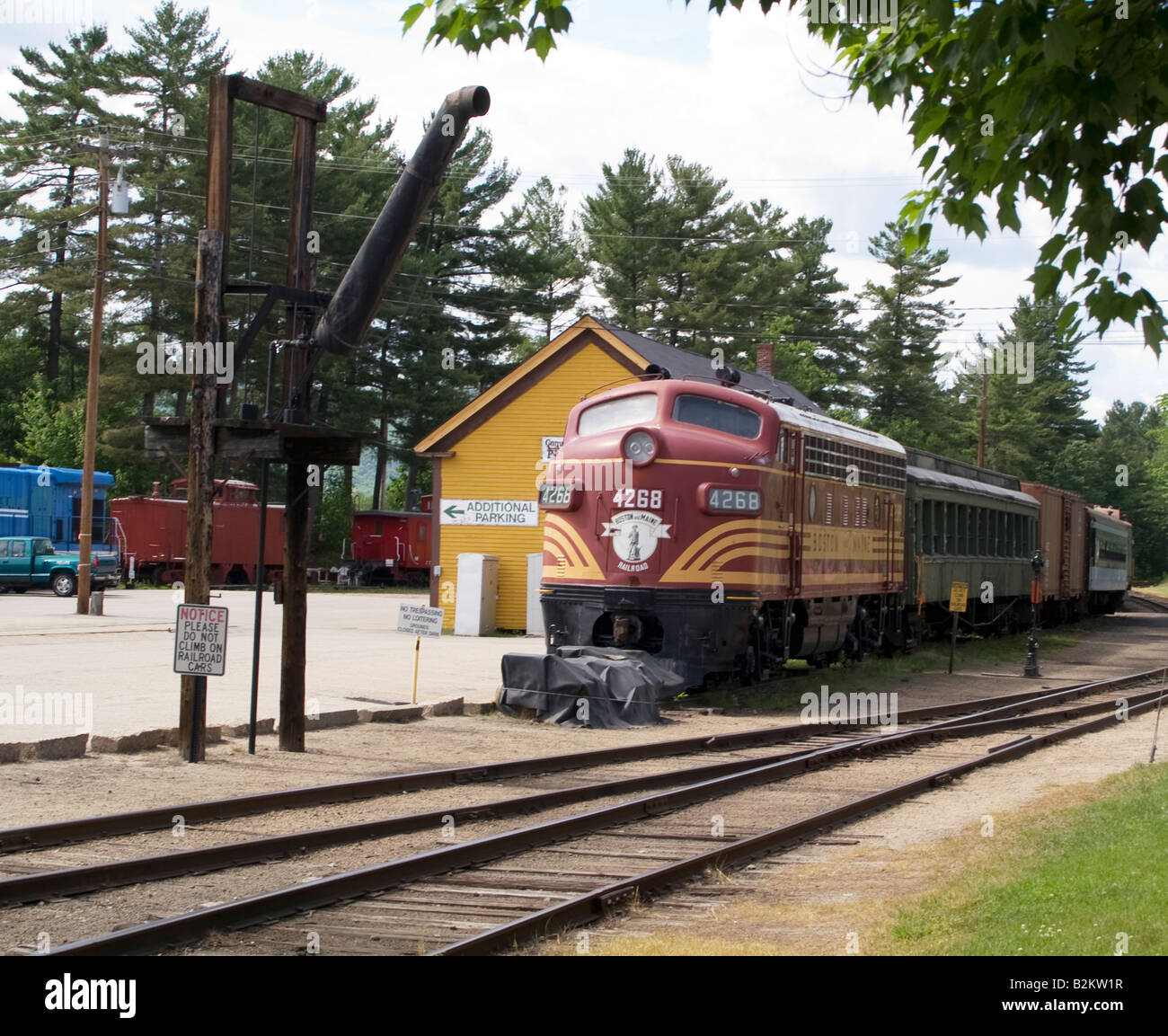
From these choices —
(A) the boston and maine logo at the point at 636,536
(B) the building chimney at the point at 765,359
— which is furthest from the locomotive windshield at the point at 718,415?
(B) the building chimney at the point at 765,359

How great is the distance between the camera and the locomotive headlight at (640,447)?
56.3 ft

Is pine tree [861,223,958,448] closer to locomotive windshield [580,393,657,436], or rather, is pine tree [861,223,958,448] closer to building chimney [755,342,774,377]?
building chimney [755,342,774,377]

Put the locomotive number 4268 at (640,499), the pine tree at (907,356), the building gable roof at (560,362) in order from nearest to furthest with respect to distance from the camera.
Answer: the locomotive number 4268 at (640,499)
the building gable roof at (560,362)
the pine tree at (907,356)

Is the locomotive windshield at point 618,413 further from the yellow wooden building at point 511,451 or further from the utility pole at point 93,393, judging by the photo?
the utility pole at point 93,393

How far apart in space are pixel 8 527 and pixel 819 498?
28865 mm

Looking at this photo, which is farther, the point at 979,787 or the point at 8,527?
the point at 8,527

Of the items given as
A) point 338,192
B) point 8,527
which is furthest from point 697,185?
point 8,527

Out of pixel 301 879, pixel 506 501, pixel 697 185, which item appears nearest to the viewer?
pixel 301 879

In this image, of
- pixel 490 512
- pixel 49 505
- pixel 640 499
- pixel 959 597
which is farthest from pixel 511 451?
pixel 49 505

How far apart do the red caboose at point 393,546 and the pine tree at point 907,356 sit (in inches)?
1162

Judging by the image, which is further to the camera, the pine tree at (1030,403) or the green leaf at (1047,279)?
the pine tree at (1030,403)

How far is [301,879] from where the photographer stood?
789 centimetres

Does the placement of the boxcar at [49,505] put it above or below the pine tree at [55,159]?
below
